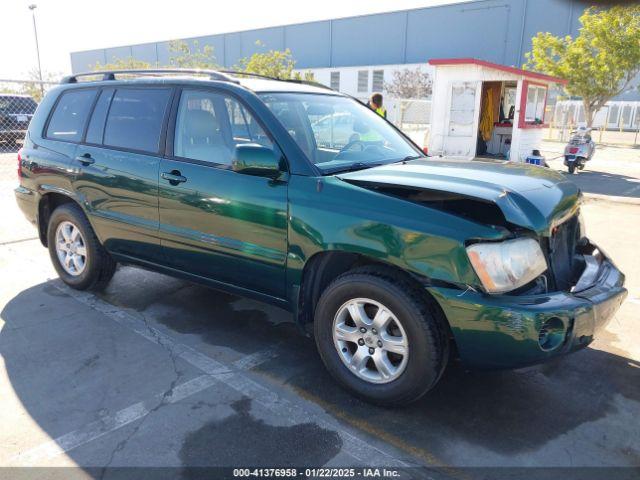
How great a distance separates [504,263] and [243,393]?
1.74m

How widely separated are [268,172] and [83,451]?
1866 millimetres

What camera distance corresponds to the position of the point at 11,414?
9.88ft

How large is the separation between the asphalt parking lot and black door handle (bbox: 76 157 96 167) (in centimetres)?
126

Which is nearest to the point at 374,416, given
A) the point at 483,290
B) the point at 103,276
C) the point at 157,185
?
the point at 483,290

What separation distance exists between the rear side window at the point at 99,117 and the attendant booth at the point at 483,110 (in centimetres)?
1122

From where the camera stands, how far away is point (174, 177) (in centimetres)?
384

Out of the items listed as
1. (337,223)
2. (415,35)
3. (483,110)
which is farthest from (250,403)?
(415,35)

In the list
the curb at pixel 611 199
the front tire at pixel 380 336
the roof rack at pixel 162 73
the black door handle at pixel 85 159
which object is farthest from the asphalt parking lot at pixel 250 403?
the curb at pixel 611 199

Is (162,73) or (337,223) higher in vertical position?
(162,73)

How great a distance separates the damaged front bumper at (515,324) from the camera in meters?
2.64

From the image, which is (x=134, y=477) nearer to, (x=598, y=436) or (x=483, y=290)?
(x=483, y=290)

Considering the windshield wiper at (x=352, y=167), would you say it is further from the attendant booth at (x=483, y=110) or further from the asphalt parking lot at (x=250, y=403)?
the attendant booth at (x=483, y=110)

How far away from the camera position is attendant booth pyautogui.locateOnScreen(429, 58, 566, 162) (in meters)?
14.4

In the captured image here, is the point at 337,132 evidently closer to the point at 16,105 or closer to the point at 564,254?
the point at 564,254
